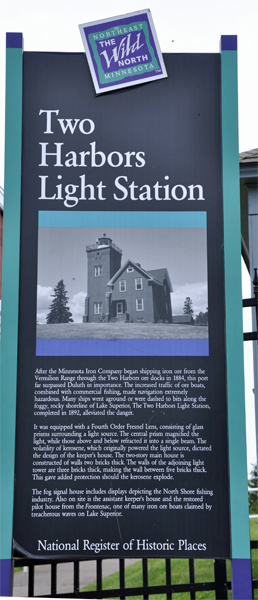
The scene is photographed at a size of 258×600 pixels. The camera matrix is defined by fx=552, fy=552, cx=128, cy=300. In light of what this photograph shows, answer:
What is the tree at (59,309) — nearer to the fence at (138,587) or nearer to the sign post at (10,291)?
the sign post at (10,291)

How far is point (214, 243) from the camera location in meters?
3.35

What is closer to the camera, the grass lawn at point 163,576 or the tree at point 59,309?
the tree at point 59,309

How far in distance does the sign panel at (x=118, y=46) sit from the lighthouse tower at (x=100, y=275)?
0.99 meters

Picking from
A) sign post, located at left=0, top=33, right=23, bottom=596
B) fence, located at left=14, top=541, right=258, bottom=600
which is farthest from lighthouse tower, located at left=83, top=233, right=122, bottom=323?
fence, located at left=14, top=541, right=258, bottom=600

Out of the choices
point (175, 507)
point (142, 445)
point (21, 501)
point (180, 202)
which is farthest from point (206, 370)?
point (21, 501)

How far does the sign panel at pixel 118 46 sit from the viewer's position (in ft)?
11.2

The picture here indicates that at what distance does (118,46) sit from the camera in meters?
3.42

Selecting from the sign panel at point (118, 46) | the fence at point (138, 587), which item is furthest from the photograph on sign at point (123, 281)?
the fence at point (138, 587)

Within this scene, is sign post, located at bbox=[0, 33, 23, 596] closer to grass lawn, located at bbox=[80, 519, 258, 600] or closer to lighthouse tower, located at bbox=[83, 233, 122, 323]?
lighthouse tower, located at bbox=[83, 233, 122, 323]

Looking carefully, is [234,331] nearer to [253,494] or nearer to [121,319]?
[121,319]

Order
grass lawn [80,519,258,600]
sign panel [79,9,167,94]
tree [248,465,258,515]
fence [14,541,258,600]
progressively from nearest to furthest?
sign panel [79,9,167,94] → fence [14,541,258,600] → grass lawn [80,519,258,600] → tree [248,465,258,515]

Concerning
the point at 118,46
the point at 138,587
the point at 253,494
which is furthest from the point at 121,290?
the point at 253,494

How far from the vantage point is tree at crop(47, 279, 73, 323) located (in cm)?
324

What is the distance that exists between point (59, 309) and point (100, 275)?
315 millimetres
